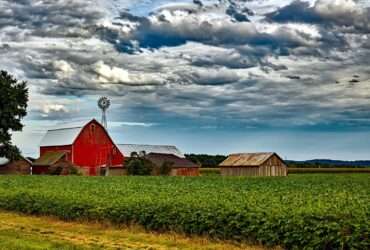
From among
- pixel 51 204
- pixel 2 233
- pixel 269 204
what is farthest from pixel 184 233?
pixel 51 204

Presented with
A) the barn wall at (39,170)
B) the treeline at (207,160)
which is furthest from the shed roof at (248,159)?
the treeline at (207,160)

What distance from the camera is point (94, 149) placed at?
80625mm

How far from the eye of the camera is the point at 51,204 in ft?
85.7

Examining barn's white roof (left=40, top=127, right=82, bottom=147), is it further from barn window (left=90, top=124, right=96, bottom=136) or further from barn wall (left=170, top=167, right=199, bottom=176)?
barn wall (left=170, top=167, right=199, bottom=176)

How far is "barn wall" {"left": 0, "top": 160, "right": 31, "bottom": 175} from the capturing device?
7594 centimetres

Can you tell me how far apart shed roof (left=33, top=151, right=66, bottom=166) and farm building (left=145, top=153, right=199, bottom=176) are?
42.8 ft

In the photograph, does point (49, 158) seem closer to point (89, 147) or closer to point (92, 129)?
point (89, 147)

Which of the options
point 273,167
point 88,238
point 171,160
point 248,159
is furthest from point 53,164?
point 88,238

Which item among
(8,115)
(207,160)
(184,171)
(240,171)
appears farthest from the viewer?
(207,160)

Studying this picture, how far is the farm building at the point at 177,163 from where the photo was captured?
283 feet

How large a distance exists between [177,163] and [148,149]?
6.33 m

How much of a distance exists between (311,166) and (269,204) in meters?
102

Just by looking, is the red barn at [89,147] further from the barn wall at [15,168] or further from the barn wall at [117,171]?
the barn wall at [15,168]

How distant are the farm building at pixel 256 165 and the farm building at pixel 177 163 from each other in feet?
15.2
